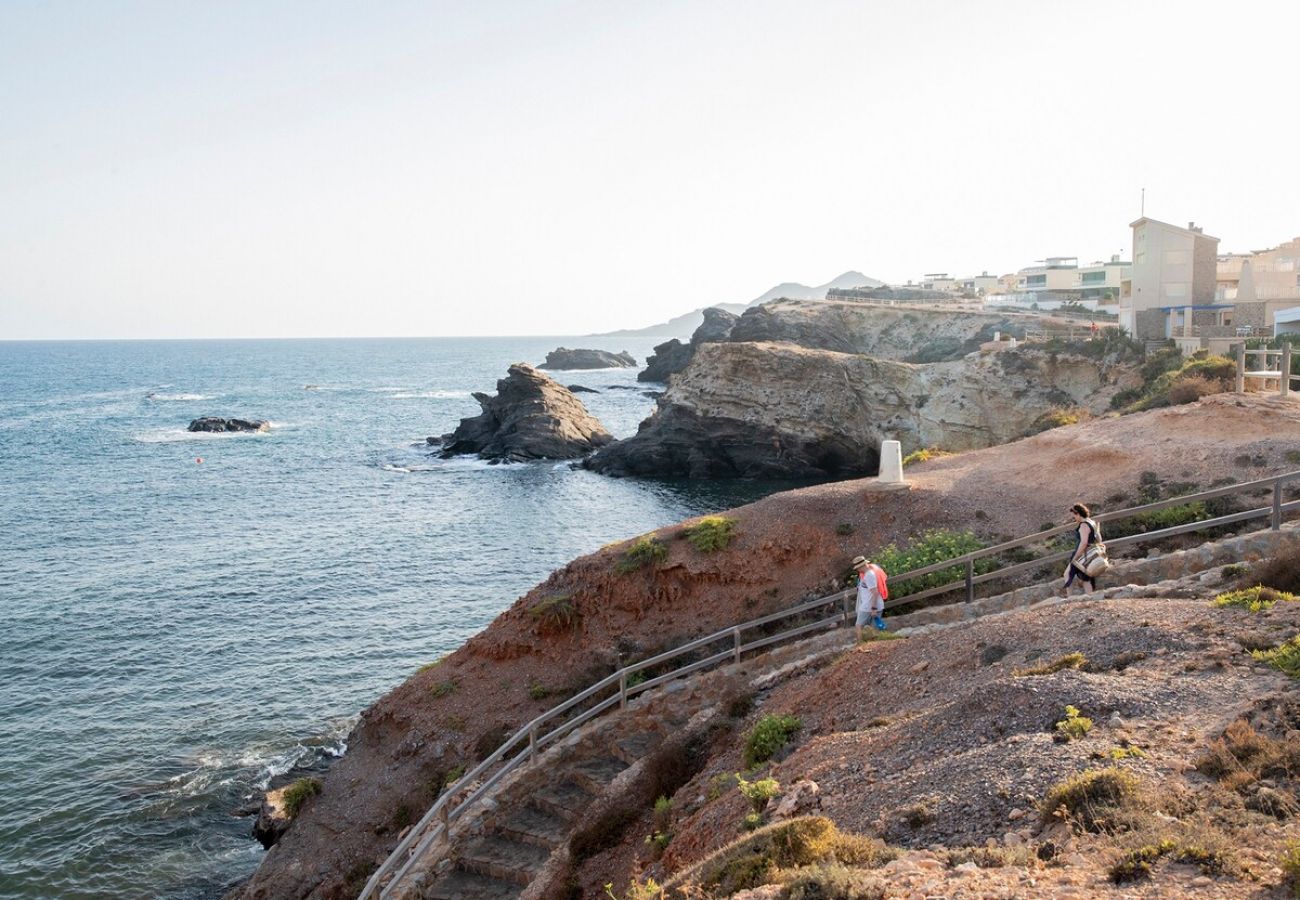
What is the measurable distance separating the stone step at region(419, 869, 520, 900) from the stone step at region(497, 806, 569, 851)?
717mm

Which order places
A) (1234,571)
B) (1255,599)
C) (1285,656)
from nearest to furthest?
(1285,656) < (1255,599) < (1234,571)

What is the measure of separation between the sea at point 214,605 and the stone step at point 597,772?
1000cm

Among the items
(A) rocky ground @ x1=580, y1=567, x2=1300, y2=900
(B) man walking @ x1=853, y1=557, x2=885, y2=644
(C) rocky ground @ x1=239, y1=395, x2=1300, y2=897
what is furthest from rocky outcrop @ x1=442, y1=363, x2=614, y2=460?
(A) rocky ground @ x1=580, y1=567, x2=1300, y2=900

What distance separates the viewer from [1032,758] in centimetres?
848

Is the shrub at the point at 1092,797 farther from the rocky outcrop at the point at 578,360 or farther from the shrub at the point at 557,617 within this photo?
the rocky outcrop at the point at 578,360

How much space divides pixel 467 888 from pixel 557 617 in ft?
30.7

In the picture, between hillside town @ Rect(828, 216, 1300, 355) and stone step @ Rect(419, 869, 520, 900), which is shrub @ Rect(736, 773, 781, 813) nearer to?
stone step @ Rect(419, 869, 520, 900)

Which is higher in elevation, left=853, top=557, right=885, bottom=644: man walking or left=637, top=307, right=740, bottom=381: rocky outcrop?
left=637, top=307, right=740, bottom=381: rocky outcrop

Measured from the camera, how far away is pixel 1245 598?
38.1 ft

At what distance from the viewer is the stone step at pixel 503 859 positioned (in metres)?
12.6

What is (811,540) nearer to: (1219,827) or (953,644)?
(953,644)

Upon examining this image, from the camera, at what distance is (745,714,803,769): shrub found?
37.5 ft

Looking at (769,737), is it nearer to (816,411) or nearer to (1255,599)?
(1255,599)


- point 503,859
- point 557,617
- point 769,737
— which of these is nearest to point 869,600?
point 769,737
